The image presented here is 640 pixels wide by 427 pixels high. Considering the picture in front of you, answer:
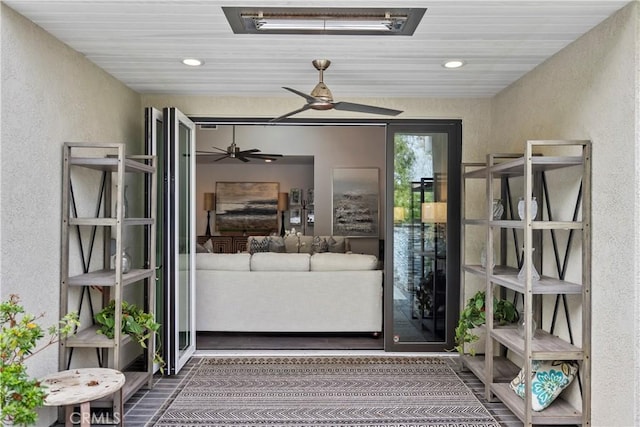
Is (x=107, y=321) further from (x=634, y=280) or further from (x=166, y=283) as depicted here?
(x=634, y=280)

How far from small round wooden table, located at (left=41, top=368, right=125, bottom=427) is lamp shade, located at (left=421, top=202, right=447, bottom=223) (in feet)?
9.76

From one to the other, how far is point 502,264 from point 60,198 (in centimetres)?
341

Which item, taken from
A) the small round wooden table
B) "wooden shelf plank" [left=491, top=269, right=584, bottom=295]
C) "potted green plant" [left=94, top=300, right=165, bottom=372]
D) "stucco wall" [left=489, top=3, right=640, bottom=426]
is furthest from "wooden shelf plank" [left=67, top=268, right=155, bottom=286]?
"stucco wall" [left=489, top=3, right=640, bottom=426]

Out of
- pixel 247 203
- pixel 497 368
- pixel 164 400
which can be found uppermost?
pixel 247 203

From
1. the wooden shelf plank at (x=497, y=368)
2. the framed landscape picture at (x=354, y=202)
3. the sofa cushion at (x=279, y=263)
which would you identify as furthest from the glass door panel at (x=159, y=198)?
the framed landscape picture at (x=354, y=202)

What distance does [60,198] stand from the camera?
299 centimetres

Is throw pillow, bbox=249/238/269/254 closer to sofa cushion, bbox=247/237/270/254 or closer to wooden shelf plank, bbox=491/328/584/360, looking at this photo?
sofa cushion, bbox=247/237/270/254

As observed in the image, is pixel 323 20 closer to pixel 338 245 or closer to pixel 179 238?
pixel 179 238

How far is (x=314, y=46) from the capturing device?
3064mm

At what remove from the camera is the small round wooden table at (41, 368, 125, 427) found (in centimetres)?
242

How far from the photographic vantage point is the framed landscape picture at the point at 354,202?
29.5 ft

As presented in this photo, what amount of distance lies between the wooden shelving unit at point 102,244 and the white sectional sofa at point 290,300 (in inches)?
45.7

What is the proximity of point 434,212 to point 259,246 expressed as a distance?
396 centimetres

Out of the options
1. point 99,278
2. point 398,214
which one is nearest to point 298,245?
point 398,214
